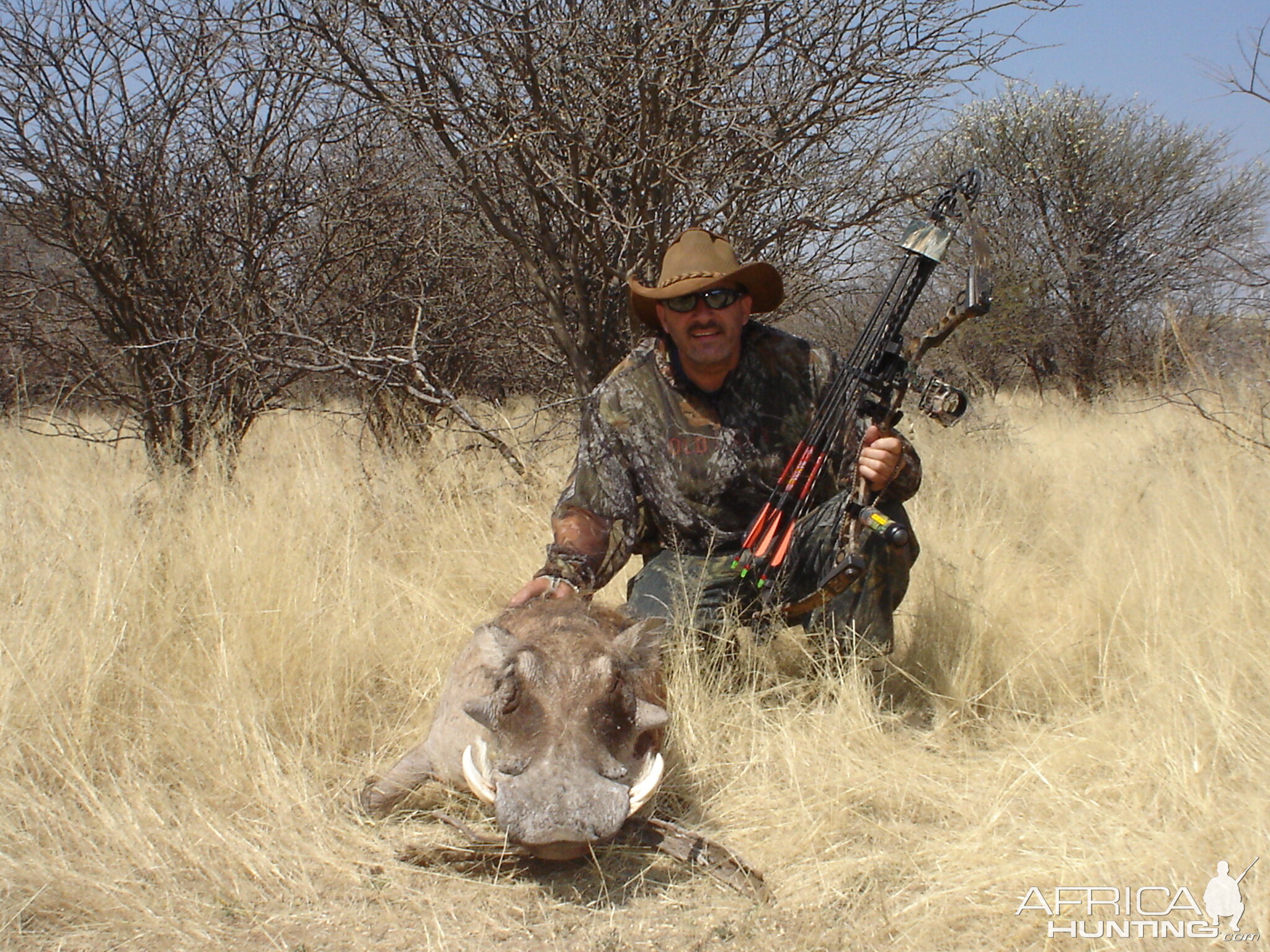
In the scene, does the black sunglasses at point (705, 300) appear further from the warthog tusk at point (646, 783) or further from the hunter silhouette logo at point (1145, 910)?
the hunter silhouette logo at point (1145, 910)

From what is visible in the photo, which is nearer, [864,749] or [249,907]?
[249,907]

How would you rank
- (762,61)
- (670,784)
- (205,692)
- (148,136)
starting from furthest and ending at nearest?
(148,136) → (762,61) → (205,692) → (670,784)

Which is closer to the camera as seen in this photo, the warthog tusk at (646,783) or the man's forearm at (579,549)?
the warthog tusk at (646,783)

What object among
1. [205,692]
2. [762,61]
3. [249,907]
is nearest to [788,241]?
[762,61]

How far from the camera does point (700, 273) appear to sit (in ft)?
11.8

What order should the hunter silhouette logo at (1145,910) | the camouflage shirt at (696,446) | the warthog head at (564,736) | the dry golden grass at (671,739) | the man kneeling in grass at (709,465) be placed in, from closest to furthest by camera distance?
the hunter silhouette logo at (1145,910), the warthog head at (564,736), the dry golden grass at (671,739), the man kneeling in grass at (709,465), the camouflage shirt at (696,446)

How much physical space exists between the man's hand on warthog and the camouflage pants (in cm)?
36

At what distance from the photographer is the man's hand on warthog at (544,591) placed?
3207 mm

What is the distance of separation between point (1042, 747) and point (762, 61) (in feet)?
12.1

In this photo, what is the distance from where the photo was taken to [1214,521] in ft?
13.4

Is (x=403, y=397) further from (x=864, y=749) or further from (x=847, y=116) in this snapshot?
(x=864, y=749)

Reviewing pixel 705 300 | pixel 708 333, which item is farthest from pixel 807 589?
pixel 705 300

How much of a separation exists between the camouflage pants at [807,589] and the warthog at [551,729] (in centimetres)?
62

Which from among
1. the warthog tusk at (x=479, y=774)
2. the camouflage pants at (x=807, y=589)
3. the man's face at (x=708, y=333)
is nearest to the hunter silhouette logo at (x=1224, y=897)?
the camouflage pants at (x=807, y=589)
